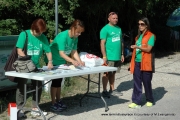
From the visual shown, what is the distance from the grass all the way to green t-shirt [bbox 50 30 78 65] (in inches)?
36.2

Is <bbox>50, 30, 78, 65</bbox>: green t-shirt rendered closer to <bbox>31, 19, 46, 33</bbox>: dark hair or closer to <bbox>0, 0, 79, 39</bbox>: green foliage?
<bbox>31, 19, 46, 33</bbox>: dark hair

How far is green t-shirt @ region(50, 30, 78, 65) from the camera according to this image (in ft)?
19.2

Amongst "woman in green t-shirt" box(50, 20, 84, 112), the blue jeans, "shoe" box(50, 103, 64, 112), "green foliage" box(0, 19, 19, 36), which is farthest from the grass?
"green foliage" box(0, 19, 19, 36)

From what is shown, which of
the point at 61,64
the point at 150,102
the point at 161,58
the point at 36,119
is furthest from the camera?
the point at 161,58

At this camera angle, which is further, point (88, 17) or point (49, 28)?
point (88, 17)

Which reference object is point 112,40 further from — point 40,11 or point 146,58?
point 40,11

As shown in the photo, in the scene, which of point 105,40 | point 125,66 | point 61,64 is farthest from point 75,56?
point 125,66

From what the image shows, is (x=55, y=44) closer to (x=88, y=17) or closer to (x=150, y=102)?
(x=150, y=102)

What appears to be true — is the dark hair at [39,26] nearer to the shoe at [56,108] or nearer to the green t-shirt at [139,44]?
the shoe at [56,108]

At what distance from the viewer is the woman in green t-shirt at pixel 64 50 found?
229 inches

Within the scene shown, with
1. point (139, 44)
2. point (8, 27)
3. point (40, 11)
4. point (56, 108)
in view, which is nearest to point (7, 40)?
point (56, 108)

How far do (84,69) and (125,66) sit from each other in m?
5.78

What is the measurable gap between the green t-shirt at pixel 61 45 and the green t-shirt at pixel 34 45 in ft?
0.78

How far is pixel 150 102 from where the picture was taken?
6691 millimetres
